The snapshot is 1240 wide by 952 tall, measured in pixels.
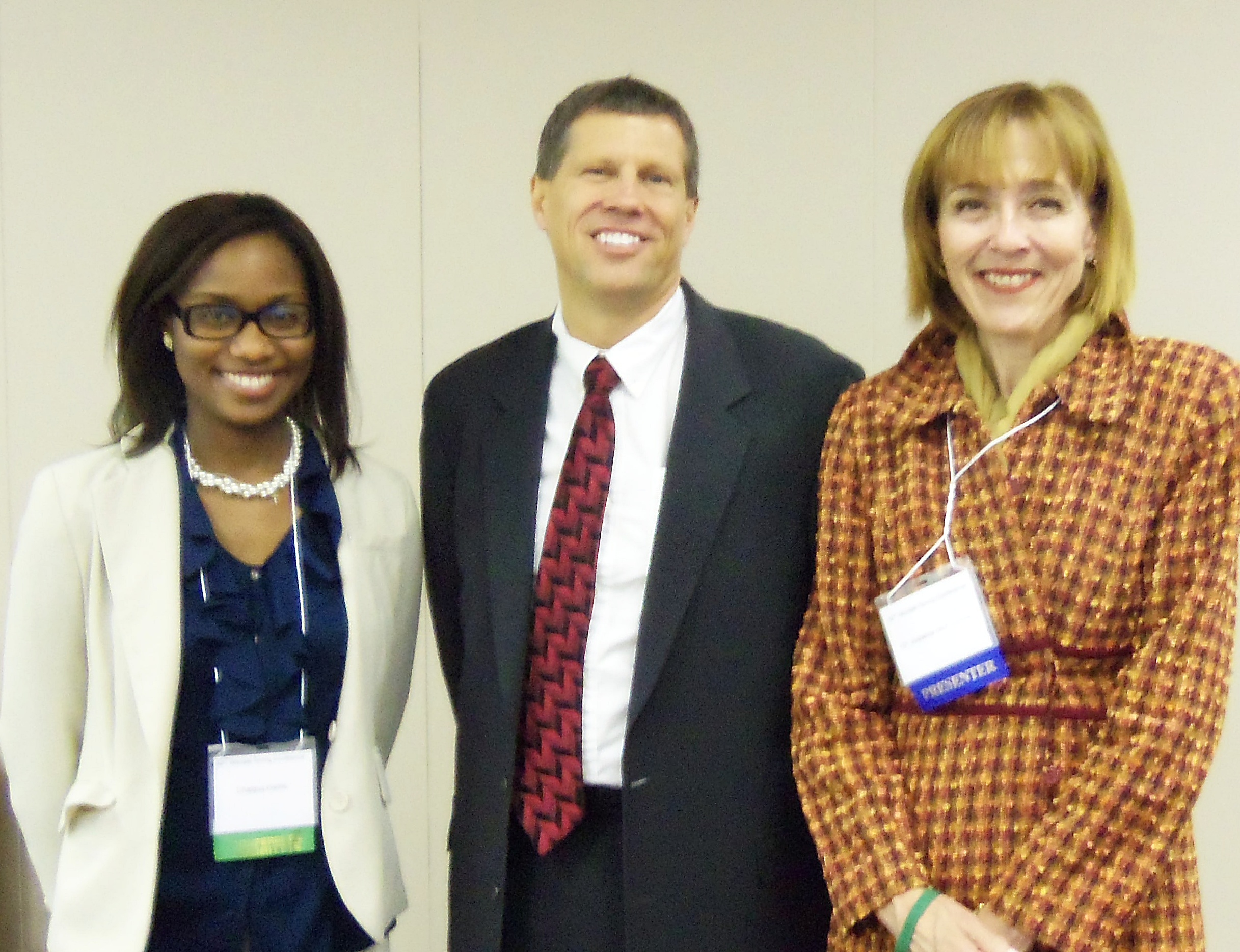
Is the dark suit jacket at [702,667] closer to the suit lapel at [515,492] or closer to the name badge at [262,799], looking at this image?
the suit lapel at [515,492]

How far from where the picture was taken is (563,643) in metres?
1.75

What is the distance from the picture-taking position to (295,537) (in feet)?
5.95

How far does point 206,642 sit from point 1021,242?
1236 millimetres

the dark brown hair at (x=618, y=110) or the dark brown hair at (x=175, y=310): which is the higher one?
the dark brown hair at (x=618, y=110)

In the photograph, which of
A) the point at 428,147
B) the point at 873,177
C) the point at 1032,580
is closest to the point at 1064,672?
the point at 1032,580

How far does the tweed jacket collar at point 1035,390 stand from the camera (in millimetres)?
1460

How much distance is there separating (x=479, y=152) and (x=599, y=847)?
6.42 ft

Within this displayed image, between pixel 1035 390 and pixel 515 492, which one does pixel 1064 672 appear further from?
pixel 515 492

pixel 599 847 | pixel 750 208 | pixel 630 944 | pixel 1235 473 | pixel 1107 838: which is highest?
pixel 750 208

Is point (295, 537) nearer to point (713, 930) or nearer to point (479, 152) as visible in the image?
point (713, 930)

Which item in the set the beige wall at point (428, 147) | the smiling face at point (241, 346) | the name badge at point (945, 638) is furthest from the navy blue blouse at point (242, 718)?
the beige wall at point (428, 147)

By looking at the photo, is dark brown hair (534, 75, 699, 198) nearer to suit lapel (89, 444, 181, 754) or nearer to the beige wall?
suit lapel (89, 444, 181, 754)

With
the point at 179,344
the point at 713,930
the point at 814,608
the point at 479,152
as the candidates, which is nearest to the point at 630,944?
the point at 713,930

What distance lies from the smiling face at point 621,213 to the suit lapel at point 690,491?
0.44ft
